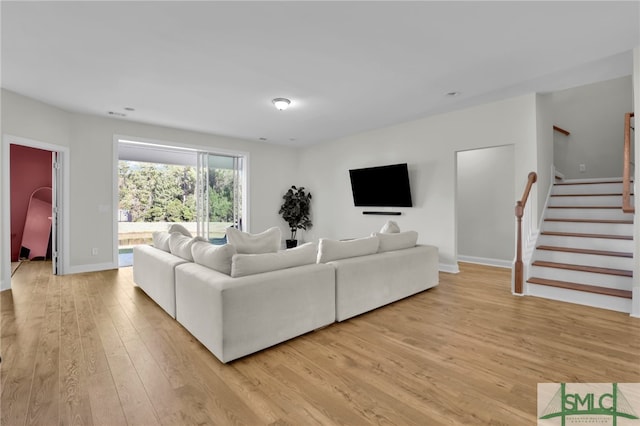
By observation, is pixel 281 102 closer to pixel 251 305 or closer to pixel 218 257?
pixel 218 257

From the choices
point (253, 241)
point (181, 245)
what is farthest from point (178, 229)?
point (253, 241)

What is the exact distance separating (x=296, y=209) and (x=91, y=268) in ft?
13.4

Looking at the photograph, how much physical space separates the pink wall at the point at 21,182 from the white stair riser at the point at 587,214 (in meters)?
9.12

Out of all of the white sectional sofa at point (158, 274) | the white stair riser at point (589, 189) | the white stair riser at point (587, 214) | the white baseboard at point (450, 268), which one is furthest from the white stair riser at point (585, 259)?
the white sectional sofa at point (158, 274)

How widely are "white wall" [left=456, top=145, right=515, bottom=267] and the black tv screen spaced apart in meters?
1.23

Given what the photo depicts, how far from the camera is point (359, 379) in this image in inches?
77.1

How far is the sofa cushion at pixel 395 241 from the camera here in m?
3.62

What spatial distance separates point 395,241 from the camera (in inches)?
148

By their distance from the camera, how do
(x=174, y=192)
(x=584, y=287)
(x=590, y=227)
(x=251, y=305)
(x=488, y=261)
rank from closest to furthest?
(x=251, y=305) < (x=584, y=287) < (x=590, y=227) < (x=488, y=261) < (x=174, y=192)

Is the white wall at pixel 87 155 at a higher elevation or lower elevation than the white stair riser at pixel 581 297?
higher

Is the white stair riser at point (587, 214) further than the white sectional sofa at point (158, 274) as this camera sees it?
Yes

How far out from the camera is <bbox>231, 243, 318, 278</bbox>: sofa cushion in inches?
93.1

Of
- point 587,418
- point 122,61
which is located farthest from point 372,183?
point 587,418

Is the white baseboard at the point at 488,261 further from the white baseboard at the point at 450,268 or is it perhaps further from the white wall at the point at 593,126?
the white wall at the point at 593,126
